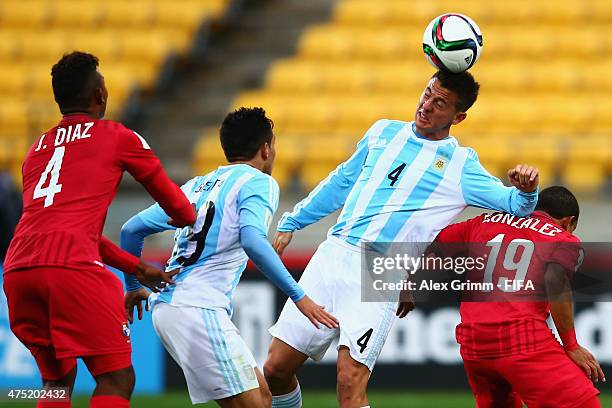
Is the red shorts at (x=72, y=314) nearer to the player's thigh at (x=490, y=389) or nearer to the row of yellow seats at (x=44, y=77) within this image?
the player's thigh at (x=490, y=389)

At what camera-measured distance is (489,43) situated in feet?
46.7

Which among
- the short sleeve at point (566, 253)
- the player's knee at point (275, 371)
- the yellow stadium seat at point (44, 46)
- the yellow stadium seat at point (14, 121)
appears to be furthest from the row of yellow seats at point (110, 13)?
the short sleeve at point (566, 253)

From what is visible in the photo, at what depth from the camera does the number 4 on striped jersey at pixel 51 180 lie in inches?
197

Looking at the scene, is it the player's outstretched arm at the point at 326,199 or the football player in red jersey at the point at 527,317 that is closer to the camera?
the football player in red jersey at the point at 527,317

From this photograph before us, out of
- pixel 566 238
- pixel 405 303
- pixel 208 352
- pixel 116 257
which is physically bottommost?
pixel 208 352

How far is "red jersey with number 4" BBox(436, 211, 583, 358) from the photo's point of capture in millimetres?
5449

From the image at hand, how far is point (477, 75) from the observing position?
44.7 ft

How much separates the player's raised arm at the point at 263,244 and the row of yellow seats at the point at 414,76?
859 cm

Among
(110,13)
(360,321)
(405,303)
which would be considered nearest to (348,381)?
(360,321)

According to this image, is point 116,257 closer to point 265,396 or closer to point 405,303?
point 265,396

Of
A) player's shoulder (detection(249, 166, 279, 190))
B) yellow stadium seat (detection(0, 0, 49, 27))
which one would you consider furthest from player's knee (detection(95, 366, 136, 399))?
yellow stadium seat (detection(0, 0, 49, 27))

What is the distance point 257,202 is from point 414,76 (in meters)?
8.86

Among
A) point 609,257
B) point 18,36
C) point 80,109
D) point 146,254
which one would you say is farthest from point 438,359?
point 18,36

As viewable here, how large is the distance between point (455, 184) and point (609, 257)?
12.7ft
